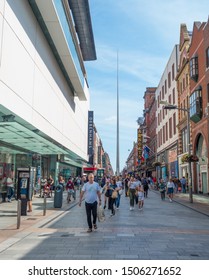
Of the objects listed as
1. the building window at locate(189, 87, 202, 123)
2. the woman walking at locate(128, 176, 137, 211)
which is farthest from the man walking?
the building window at locate(189, 87, 202, 123)

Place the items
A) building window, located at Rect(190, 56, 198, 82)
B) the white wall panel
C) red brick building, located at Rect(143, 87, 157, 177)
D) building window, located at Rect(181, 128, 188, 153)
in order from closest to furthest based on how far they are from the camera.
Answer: the white wall panel, building window, located at Rect(190, 56, 198, 82), building window, located at Rect(181, 128, 188, 153), red brick building, located at Rect(143, 87, 157, 177)

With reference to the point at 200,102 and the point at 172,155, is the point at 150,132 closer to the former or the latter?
the point at 172,155

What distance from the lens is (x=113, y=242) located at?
853 cm

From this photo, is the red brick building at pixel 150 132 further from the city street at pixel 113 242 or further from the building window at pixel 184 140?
the city street at pixel 113 242

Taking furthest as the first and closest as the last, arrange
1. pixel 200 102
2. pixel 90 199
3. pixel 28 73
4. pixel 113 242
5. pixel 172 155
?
pixel 172 155 → pixel 200 102 → pixel 28 73 → pixel 90 199 → pixel 113 242

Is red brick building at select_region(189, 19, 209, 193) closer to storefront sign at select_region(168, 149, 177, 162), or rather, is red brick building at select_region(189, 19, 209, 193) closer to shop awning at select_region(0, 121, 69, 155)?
storefront sign at select_region(168, 149, 177, 162)

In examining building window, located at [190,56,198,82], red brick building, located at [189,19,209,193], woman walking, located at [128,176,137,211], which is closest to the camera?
woman walking, located at [128,176,137,211]

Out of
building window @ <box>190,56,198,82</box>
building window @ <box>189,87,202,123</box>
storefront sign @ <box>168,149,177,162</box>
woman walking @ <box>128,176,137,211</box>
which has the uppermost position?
building window @ <box>190,56,198,82</box>

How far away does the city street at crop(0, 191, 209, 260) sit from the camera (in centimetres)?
703

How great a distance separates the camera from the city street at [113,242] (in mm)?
7031

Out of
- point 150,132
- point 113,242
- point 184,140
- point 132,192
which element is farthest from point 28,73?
point 150,132

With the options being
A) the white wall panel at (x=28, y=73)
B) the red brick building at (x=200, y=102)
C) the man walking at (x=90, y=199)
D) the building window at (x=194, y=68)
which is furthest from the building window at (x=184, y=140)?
the man walking at (x=90, y=199)

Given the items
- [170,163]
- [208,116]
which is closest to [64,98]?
[208,116]

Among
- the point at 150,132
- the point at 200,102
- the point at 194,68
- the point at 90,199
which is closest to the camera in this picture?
the point at 90,199
